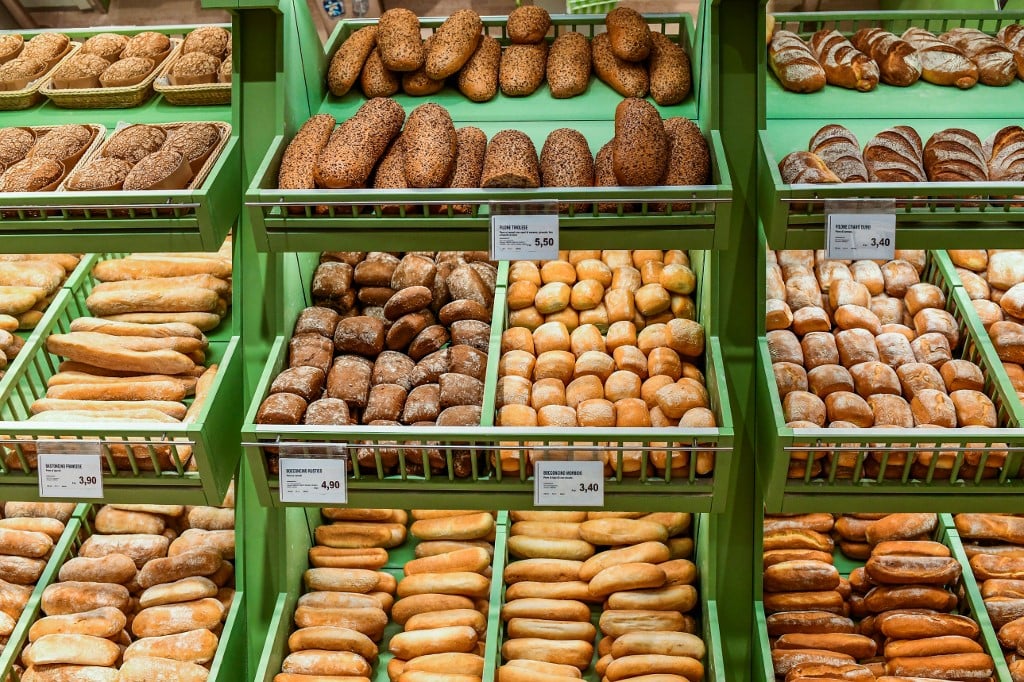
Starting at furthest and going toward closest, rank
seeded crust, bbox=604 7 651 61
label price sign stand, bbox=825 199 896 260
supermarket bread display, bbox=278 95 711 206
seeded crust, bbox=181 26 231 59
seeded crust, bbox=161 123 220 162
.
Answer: seeded crust, bbox=181 26 231 59 → seeded crust, bbox=604 7 651 61 → seeded crust, bbox=161 123 220 162 → supermarket bread display, bbox=278 95 711 206 → label price sign stand, bbox=825 199 896 260

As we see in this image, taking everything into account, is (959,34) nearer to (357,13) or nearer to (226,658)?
(226,658)

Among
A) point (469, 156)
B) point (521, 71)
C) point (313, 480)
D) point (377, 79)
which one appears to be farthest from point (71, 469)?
point (521, 71)

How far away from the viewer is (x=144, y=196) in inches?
69.7

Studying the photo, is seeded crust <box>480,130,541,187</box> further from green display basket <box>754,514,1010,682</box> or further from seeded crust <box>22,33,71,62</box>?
seeded crust <box>22,33,71,62</box>

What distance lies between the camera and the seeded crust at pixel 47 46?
2553 mm

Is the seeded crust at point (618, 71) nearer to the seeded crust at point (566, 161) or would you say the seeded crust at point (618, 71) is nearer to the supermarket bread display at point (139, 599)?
the seeded crust at point (566, 161)

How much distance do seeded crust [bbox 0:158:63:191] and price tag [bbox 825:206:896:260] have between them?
1642mm

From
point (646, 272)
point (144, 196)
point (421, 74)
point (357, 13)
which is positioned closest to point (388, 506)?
point (144, 196)

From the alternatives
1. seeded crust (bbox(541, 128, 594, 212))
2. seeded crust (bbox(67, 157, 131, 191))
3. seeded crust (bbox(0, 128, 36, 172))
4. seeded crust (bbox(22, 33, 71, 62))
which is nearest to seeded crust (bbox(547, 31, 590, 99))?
seeded crust (bbox(541, 128, 594, 212))

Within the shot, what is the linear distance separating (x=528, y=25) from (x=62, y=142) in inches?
47.0

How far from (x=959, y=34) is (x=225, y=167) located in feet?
6.51

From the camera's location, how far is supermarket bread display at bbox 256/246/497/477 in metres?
1.94

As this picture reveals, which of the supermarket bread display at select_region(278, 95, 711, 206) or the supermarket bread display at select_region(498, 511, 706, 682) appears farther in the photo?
the supermarket bread display at select_region(498, 511, 706, 682)

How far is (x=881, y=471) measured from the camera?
68.2 inches
